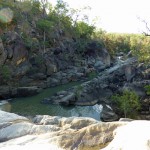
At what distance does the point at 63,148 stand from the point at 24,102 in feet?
118

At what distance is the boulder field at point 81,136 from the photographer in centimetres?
943

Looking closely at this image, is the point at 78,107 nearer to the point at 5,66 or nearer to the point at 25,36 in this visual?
the point at 5,66

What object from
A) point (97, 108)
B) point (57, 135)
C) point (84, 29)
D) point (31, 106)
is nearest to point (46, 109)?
point (31, 106)

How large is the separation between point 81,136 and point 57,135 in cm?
109

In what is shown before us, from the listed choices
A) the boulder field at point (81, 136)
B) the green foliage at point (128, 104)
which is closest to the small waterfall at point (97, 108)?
the green foliage at point (128, 104)

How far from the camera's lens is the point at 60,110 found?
39.8 metres

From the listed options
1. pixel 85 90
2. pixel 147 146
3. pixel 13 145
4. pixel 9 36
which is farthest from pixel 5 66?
pixel 147 146

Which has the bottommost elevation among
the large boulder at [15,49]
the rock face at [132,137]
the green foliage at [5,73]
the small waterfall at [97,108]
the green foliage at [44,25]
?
the small waterfall at [97,108]

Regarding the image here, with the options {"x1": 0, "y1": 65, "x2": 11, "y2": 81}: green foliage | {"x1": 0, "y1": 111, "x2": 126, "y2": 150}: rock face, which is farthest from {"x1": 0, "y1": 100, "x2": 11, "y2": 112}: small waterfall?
{"x1": 0, "y1": 111, "x2": 126, "y2": 150}: rock face

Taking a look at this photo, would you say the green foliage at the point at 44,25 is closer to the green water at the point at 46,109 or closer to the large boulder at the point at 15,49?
the large boulder at the point at 15,49

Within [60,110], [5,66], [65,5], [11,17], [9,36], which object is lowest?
[60,110]

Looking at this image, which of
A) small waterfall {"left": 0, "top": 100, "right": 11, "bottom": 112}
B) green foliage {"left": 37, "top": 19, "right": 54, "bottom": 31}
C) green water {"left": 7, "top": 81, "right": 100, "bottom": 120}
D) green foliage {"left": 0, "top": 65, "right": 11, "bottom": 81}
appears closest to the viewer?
green water {"left": 7, "top": 81, "right": 100, "bottom": 120}

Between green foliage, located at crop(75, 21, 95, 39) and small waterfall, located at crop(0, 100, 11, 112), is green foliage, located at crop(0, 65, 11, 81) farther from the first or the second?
green foliage, located at crop(75, 21, 95, 39)

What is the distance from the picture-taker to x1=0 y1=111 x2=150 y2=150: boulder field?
9.43 m
